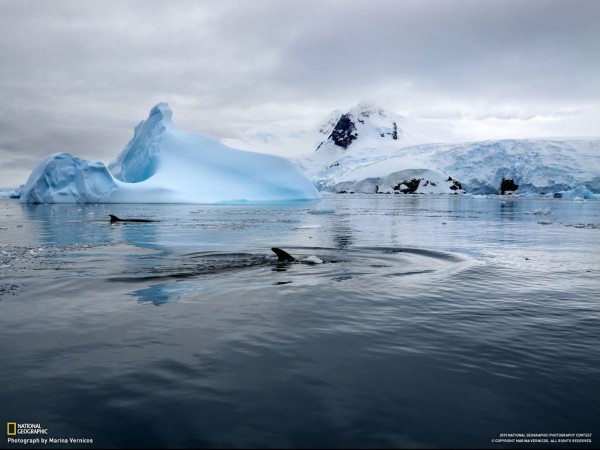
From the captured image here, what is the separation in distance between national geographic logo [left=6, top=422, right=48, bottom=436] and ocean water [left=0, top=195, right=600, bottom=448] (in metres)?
0.09

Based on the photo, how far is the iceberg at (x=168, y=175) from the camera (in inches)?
1972

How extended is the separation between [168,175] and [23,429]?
5206 centimetres

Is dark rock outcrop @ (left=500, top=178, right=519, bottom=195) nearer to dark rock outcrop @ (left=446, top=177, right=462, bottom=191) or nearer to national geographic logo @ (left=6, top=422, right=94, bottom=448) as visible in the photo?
dark rock outcrop @ (left=446, top=177, right=462, bottom=191)

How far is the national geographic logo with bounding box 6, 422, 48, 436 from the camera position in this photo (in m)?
4.12

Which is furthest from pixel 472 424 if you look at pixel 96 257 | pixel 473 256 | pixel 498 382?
pixel 96 257

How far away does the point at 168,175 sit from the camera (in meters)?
54.3

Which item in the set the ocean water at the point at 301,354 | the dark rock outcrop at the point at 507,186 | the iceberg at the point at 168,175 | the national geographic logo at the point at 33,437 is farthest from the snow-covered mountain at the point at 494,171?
the national geographic logo at the point at 33,437

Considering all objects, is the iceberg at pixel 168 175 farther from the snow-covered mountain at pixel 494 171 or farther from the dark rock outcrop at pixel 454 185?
the dark rock outcrop at pixel 454 185

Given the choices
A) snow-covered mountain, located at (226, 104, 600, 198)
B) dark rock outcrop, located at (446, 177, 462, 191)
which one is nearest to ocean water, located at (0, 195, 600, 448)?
snow-covered mountain, located at (226, 104, 600, 198)

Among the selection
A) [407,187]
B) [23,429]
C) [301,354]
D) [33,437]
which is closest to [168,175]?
[301,354]

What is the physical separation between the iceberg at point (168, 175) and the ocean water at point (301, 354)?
4036cm

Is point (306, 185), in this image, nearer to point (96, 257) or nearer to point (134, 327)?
point (96, 257)

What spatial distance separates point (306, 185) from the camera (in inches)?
2432

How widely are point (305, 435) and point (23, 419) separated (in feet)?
8.15
